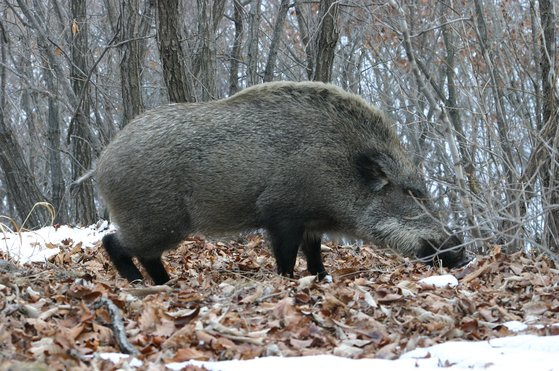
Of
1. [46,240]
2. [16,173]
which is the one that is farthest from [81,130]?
[46,240]

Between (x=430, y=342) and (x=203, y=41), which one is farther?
(x=203, y=41)

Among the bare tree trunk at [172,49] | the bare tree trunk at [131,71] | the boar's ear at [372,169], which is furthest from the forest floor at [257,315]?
the bare tree trunk at [131,71]

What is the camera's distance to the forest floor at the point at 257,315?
419cm

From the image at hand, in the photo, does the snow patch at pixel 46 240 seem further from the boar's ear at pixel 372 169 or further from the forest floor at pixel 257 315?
the boar's ear at pixel 372 169

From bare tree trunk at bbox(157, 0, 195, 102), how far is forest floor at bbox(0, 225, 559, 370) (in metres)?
3.27

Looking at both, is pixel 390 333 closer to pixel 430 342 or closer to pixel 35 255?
pixel 430 342

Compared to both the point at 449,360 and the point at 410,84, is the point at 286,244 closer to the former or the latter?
the point at 449,360

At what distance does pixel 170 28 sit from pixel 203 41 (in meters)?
1.51

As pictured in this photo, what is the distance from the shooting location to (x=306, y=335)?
14.8 feet

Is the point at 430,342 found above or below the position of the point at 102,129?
below

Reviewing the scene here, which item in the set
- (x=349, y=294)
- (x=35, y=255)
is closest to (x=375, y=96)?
(x=35, y=255)

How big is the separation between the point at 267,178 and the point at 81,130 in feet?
22.7

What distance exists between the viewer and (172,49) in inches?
366

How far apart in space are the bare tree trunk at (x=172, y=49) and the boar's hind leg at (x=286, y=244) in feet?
9.59
